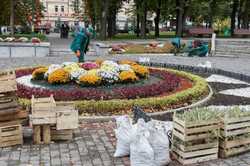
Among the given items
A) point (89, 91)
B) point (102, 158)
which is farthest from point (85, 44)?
point (102, 158)

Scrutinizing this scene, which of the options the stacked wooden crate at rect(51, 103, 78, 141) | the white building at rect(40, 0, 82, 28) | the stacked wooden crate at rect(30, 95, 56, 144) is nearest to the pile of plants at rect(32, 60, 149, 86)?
the stacked wooden crate at rect(51, 103, 78, 141)

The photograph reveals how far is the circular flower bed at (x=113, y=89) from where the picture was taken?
10.8 metres

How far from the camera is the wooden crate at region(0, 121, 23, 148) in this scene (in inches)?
328

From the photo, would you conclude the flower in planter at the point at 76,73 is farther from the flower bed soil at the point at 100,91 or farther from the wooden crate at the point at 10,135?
the wooden crate at the point at 10,135

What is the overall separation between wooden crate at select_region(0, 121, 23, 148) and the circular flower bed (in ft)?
7.52

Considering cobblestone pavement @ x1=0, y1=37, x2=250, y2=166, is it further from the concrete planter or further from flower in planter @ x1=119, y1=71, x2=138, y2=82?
the concrete planter

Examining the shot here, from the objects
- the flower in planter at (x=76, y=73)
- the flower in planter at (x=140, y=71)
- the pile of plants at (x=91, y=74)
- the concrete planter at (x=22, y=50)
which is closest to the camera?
the pile of plants at (x=91, y=74)

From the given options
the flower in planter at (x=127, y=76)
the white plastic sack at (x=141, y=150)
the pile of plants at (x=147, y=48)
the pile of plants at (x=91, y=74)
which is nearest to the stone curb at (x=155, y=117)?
the flower in planter at (x=127, y=76)

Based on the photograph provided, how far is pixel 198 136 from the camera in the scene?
24.7ft

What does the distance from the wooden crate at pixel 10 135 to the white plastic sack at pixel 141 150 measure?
2307 mm

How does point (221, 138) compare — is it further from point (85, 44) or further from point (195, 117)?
point (85, 44)

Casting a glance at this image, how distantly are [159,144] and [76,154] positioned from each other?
1537 mm

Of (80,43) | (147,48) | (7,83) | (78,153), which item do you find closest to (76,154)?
(78,153)

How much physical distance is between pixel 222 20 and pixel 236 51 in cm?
4162
